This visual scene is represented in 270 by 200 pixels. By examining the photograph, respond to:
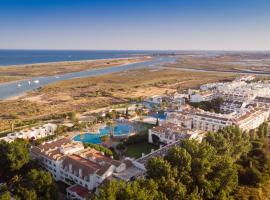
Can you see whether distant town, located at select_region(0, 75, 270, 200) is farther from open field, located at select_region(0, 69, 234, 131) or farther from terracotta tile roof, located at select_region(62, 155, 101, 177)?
open field, located at select_region(0, 69, 234, 131)

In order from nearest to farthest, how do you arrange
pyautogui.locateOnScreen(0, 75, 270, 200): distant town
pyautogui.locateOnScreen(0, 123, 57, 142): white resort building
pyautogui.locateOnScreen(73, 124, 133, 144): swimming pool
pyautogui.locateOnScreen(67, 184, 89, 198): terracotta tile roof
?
1. pyautogui.locateOnScreen(67, 184, 89, 198): terracotta tile roof
2. pyautogui.locateOnScreen(0, 75, 270, 200): distant town
3. pyautogui.locateOnScreen(0, 123, 57, 142): white resort building
4. pyautogui.locateOnScreen(73, 124, 133, 144): swimming pool

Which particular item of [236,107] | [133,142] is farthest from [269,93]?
[133,142]

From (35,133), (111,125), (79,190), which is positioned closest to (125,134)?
(111,125)

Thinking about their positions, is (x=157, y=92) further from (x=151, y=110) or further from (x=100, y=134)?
(x=100, y=134)

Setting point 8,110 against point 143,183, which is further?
point 8,110

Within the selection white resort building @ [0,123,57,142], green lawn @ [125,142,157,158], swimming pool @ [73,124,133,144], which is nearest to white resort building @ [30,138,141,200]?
green lawn @ [125,142,157,158]

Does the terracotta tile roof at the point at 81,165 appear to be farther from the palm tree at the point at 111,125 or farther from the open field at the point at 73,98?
the open field at the point at 73,98

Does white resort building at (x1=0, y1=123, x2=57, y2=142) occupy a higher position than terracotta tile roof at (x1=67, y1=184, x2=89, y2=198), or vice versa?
white resort building at (x1=0, y1=123, x2=57, y2=142)
